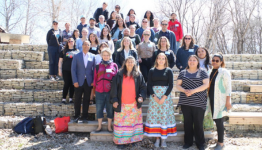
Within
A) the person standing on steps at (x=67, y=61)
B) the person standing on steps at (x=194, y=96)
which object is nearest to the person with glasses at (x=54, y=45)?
the person standing on steps at (x=67, y=61)

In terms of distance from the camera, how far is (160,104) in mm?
4152

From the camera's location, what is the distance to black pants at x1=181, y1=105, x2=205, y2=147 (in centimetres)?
398

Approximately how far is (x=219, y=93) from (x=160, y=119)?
1273mm

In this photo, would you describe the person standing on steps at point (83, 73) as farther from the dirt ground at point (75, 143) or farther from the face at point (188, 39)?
the face at point (188, 39)

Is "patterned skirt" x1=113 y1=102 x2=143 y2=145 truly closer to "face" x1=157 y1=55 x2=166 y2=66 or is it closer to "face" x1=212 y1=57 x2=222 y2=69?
"face" x1=157 y1=55 x2=166 y2=66

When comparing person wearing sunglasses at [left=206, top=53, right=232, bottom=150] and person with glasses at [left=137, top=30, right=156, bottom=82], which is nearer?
person wearing sunglasses at [left=206, top=53, right=232, bottom=150]

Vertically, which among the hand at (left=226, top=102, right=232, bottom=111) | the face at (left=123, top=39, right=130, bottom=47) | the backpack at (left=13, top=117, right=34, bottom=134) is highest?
the face at (left=123, top=39, right=130, bottom=47)

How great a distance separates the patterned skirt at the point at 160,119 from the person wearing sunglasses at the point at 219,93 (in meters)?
0.86

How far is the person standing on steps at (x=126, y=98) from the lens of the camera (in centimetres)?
411

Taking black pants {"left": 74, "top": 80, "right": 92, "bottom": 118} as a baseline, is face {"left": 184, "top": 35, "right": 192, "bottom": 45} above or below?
above

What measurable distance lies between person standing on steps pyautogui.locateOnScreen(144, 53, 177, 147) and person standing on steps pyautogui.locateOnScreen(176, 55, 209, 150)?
10.5 inches

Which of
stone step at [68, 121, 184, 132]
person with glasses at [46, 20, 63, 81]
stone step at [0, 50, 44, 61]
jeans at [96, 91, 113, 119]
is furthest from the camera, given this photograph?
stone step at [0, 50, 44, 61]

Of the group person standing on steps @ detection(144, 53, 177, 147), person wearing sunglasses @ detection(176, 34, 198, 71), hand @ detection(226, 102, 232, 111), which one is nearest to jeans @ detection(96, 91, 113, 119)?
person standing on steps @ detection(144, 53, 177, 147)

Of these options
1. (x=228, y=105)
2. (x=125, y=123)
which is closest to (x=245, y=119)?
(x=228, y=105)
